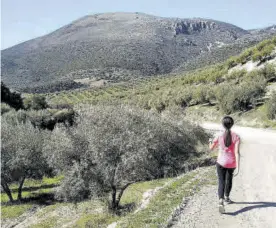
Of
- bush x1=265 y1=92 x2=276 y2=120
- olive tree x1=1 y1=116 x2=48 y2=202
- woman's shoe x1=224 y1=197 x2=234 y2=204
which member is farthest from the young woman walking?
bush x1=265 y1=92 x2=276 y2=120

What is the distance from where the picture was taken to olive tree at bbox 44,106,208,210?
2233 centimetres

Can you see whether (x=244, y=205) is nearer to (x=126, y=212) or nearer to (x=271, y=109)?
(x=126, y=212)

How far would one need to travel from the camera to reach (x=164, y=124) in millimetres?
32062

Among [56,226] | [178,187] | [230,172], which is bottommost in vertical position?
[56,226]

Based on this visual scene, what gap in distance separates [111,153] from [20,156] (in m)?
12.7

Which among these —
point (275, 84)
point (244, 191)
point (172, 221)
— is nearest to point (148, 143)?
point (244, 191)

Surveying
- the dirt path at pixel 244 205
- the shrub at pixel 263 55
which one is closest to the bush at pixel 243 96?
the shrub at pixel 263 55

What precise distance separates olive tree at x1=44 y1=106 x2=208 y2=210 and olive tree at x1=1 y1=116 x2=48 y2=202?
3066 millimetres

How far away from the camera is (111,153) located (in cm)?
2248

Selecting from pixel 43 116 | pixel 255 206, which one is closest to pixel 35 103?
pixel 43 116

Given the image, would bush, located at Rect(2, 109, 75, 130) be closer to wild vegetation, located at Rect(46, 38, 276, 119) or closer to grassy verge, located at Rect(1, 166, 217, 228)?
wild vegetation, located at Rect(46, 38, 276, 119)

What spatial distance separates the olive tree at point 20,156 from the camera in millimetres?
30969

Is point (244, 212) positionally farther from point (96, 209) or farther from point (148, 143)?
point (96, 209)

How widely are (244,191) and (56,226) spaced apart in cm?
1308
